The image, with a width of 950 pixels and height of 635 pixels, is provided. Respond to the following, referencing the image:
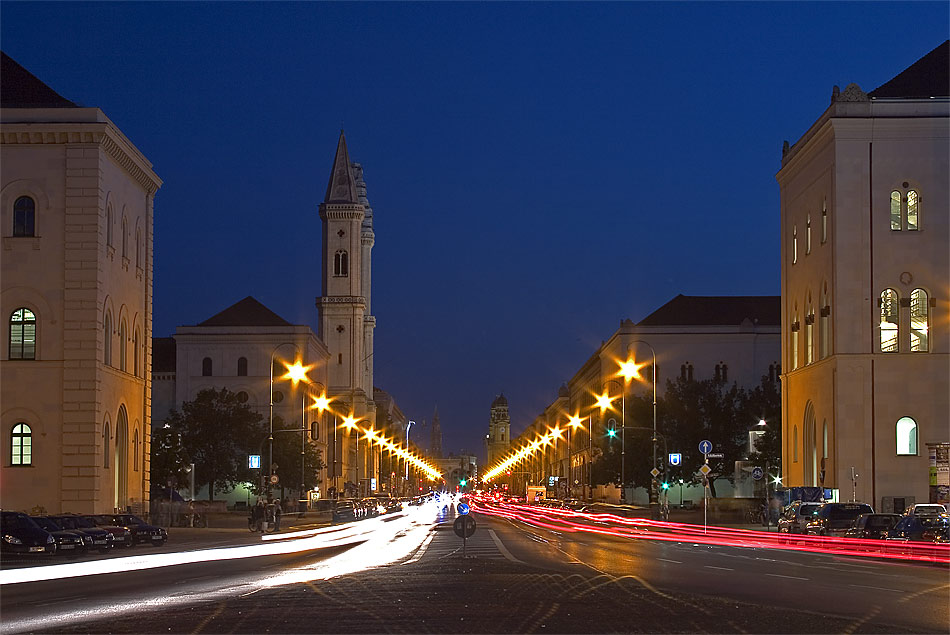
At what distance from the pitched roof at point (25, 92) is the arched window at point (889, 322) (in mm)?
41172

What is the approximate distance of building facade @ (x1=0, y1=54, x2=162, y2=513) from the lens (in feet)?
194

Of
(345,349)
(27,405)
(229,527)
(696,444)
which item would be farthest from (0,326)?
(345,349)

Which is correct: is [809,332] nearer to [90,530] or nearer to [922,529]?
[922,529]

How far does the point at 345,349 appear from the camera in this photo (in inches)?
6949

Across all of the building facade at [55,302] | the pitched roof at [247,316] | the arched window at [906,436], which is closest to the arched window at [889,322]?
the arched window at [906,436]

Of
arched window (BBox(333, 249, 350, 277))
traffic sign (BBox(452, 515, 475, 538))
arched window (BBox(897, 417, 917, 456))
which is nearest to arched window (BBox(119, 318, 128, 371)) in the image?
traffic sign (BBox(452, 515, 475, 538))

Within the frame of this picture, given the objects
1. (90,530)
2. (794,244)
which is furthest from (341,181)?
(90,530)

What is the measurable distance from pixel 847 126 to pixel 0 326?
1678 inches

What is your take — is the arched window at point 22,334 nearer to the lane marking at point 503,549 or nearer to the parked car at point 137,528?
the parked car at point 137,528

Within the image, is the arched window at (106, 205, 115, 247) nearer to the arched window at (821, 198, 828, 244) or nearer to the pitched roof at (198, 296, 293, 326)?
the arched window at (821, 198, 828, 244)

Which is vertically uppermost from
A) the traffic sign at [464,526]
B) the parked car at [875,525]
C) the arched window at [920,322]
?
the arched window at [920,322]

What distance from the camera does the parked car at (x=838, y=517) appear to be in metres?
52.0

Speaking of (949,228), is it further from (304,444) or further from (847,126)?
(304,444)

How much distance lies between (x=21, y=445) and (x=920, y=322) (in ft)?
146
